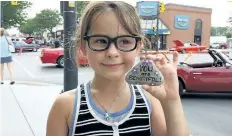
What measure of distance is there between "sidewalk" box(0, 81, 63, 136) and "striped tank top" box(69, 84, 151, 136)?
3261mm

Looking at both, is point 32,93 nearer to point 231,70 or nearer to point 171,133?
point 231,70

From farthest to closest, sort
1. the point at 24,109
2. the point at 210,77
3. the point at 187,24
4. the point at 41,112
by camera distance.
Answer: the point at 187,24 → the point at 210,77 → the point at 24,109 → the point at 41,112

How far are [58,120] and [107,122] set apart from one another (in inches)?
8.4

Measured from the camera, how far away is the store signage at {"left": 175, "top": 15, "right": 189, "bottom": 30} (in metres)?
37.3

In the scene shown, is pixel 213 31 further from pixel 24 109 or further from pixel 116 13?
pixel 116 13

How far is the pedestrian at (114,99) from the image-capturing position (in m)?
1.29

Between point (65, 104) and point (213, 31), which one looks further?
point (213, 31)

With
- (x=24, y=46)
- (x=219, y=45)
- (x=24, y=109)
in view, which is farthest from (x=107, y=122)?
(x=219, y=45)

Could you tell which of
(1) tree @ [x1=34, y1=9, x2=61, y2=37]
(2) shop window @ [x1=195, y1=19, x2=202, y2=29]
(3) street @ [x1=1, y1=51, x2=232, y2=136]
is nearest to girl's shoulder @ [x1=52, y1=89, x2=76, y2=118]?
(3) street @ [x1=1, y1=51, x2=232, y2=136]

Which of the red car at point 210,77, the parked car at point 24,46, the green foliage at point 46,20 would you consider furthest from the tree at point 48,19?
the red car at point 210,77

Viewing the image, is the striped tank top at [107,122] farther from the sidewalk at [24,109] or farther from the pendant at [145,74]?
the sidewalk at [24,109]

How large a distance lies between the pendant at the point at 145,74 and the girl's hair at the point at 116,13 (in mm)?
139

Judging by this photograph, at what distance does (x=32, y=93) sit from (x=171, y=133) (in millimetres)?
6494

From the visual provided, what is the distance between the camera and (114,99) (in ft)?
4.64
